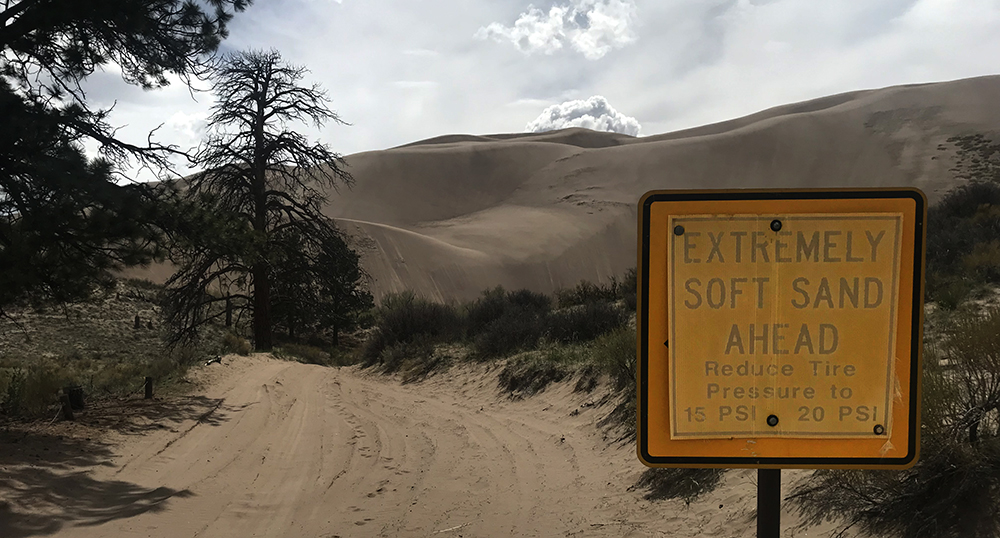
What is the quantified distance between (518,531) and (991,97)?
241 feet

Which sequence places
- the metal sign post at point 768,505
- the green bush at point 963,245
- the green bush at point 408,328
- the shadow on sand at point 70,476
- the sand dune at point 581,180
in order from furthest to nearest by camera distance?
the sand dune at point 581,180 → the green bush at point 408,328 → the green bush at point 963,245 → the shadow on sand at point 70,476 → the metal sign post at point 768,505

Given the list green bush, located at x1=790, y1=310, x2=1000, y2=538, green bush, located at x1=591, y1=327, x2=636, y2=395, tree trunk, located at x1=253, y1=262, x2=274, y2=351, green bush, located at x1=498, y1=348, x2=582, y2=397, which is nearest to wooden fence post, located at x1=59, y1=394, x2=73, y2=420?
green bush, located at x1=498, y1=348, x2=582, y2=397

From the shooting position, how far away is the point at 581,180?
228ft

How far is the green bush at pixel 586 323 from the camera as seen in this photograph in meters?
12.1

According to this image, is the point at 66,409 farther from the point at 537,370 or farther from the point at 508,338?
the point at 508,338

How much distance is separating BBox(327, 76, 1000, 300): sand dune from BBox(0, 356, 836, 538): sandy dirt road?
3294 centimetres

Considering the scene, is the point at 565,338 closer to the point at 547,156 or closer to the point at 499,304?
the point at 499,304

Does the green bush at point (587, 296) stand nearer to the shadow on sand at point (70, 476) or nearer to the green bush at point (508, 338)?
the green bush at point (508, 338)

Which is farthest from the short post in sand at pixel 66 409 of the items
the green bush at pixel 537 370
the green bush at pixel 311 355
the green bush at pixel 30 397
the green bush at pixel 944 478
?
the green bush at pixel 311 355

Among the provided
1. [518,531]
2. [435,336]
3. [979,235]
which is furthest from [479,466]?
[979,235]

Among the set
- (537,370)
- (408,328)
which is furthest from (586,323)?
(408,328)

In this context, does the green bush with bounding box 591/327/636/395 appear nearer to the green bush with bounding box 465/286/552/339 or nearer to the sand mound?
the green bush with bounding box 465/286/552/339

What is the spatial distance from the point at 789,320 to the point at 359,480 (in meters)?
5.45

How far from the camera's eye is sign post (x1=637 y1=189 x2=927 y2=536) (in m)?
1.57
